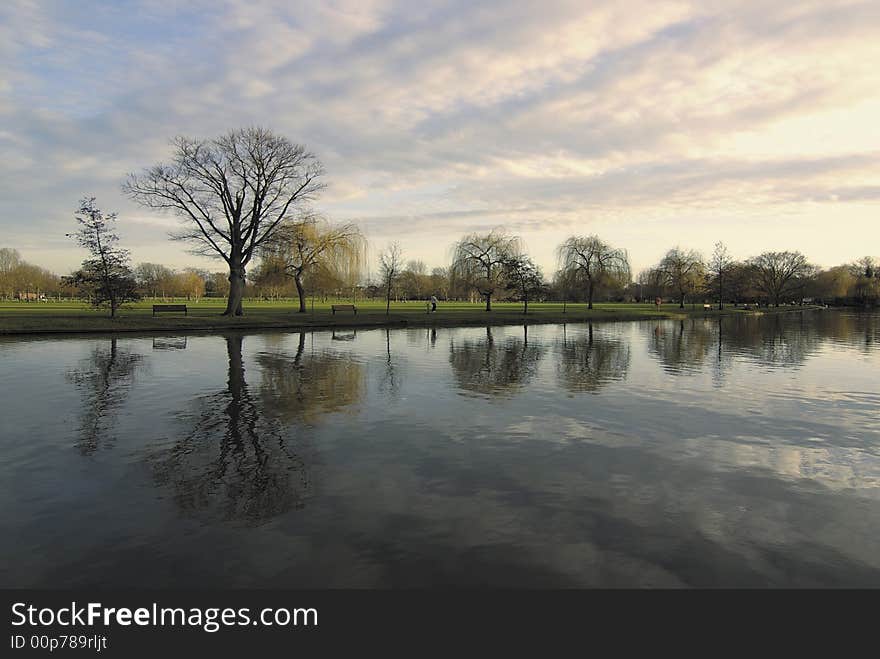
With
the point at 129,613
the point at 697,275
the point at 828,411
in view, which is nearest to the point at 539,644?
the point at 129,613

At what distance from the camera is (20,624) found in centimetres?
378

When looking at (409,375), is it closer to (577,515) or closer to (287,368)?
(287,368)

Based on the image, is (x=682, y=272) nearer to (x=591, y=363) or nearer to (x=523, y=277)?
(x=523, y=277)

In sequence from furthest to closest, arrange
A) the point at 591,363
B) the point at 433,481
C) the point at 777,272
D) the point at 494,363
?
1. the point at 777,272
2. the point at 591,363
3. the point at 494,363
4. the point at 433,481

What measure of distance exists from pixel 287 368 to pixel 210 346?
302 inches

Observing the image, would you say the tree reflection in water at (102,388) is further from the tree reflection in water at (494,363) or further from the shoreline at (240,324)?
the shoreline at (240,324)

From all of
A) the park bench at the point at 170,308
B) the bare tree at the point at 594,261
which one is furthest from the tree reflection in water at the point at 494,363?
the bare tree at the point at 594,261

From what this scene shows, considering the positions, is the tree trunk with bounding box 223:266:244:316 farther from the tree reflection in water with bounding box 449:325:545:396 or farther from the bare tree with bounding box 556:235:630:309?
the bare tree with bounding box 556:235:630:309

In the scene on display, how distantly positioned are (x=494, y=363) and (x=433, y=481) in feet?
39.2

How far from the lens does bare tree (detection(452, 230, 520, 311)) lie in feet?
189

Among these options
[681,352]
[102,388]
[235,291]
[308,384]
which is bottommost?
[681,352]

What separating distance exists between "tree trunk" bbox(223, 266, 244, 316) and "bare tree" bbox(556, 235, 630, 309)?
143ft

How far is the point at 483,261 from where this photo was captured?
5856 centimetres

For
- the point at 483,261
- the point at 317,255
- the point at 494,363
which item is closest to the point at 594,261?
the point at 483,261
